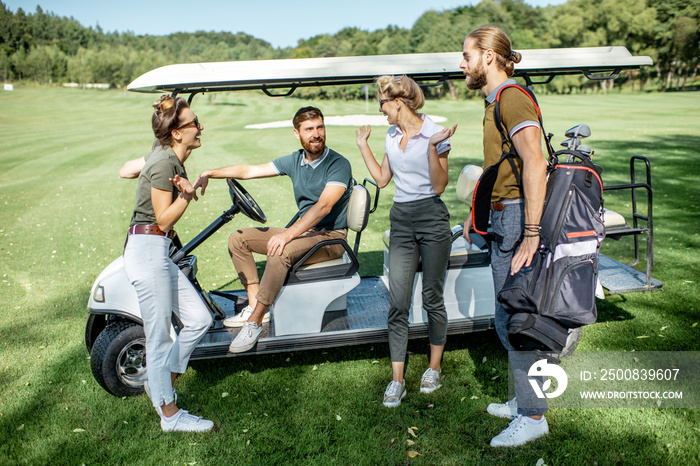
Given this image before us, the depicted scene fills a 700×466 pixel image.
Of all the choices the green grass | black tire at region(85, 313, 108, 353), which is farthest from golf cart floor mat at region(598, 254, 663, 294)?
black tire at region(85, 313, 108, 353)

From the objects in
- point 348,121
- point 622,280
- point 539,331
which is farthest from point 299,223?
point 348,121

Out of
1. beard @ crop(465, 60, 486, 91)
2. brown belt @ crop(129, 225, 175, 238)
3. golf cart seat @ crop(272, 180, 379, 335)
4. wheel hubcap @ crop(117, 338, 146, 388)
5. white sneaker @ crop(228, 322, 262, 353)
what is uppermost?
beard @ crop(465, 60, 486, 91)

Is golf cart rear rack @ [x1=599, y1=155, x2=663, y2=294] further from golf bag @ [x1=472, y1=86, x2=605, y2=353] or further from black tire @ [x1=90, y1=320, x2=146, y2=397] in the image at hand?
A: black tire @ [x1=90, y1=320, x2=146, y2=397]

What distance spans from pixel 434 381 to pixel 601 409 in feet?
3.22

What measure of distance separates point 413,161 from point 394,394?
1408mm

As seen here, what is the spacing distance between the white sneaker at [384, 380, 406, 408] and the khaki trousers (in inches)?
35.7

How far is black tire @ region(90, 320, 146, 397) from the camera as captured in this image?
118 inches

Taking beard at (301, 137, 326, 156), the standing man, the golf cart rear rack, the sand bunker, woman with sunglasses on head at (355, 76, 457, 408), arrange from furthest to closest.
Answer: the sand bunker → the golf cart rear rack → beard at (301, 137, 326, 156) → woman with sunglasses on head at (355, 76, 457, 408) → the standing man

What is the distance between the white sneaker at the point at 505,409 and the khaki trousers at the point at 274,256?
4.49 ft

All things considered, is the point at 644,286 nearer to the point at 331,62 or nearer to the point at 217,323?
the point at 331,62

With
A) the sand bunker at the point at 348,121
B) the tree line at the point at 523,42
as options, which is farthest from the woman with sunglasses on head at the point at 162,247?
the tree line at the point at 523,42

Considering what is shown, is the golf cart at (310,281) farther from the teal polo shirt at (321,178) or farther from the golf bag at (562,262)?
the golf bag at (562,262)

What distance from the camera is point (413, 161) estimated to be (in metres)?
2.80

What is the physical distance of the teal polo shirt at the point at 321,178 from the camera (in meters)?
3.33
